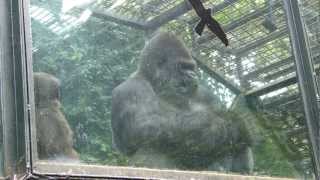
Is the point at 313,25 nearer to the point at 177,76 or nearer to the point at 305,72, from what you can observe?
the point at 305,72

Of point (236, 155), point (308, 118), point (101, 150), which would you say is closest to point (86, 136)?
point (101, 150)

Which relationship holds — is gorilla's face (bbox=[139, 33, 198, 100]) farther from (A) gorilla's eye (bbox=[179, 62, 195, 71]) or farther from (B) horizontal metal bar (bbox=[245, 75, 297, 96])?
(B) horizontal metal bar (bbox=[245, 75, 297, 96])

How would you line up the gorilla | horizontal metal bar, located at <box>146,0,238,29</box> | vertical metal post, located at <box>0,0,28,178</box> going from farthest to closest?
horizontal metal bar, located at <box>146,0,238,29</box> → the gorilla → vertical metal post, located at <box>0,0,28,178</box>

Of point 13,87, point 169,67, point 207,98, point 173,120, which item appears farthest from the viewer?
point 169,67

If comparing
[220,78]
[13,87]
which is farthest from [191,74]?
[13,87]

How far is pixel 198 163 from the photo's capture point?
270 centimetres

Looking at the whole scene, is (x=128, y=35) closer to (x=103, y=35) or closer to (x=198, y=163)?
(x=103, y=35)

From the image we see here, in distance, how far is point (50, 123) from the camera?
2.35 meters

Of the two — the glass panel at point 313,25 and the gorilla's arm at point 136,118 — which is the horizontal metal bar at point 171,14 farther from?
the glass panel at point 313,25

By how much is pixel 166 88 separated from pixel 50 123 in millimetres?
1129

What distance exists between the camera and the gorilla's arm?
9.11 feet

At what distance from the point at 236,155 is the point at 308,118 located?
1.35ft

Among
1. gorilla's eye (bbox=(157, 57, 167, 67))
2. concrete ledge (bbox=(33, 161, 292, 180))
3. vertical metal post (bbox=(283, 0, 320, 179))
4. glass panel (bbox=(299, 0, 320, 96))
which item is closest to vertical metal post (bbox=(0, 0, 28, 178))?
concrete ledge (bbox=(33, 161, 292, 180))

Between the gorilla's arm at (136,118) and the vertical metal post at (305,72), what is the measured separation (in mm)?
682
